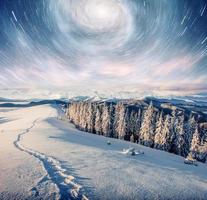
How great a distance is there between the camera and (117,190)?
43.0ft

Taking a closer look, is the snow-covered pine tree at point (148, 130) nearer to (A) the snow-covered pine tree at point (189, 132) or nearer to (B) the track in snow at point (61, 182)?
(A) the snow-covered pine tree at point (189, 132)

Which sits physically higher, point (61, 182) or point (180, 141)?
point (180, 141)

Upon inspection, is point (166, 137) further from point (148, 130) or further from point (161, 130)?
point (148, 130)

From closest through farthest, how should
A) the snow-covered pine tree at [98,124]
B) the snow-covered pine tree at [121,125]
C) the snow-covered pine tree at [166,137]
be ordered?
the snow-covered pine tree at [166,137] < the snow-covered pine tree at [121,125] < the snow-covered pine tree at [98,124]

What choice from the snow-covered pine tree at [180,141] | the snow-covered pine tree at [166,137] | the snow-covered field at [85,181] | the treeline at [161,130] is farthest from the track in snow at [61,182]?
the snow-covered pine tree at [180,141]

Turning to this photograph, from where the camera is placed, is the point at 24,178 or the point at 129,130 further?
the point at 129,130

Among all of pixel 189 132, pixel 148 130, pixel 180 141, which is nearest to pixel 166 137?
pixel 180 141

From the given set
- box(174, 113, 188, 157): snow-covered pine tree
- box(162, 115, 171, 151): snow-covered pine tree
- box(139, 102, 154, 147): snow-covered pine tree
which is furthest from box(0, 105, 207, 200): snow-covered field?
box(139, 102, 154, 147): snow-covered pine tree

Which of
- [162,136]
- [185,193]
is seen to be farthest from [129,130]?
[185,193]

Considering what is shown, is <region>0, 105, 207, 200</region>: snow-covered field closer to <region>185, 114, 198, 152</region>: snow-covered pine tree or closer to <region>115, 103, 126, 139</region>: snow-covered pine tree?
<region>185, 114, 198, 152</region>: snow-covered pine tree

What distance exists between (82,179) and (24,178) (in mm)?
3656

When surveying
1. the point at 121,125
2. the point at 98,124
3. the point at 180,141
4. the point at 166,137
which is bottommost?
the point at 180,141

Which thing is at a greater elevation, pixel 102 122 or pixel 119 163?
pixel 102 122

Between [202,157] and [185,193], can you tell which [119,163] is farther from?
[202,157]
